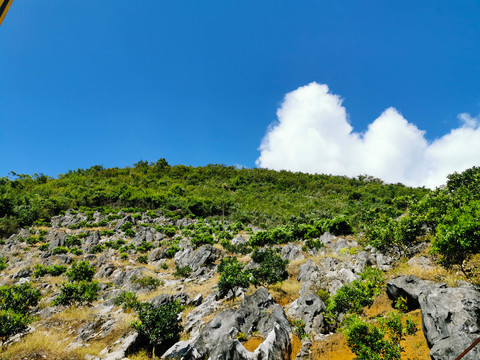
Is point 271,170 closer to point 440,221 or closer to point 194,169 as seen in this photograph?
point 194,169

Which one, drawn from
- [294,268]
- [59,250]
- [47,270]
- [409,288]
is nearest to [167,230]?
[59,250]

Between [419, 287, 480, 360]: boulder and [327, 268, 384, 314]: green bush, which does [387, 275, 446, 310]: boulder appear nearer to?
[327, 268, 384, 314]: green bush

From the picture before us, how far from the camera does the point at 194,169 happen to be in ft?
233

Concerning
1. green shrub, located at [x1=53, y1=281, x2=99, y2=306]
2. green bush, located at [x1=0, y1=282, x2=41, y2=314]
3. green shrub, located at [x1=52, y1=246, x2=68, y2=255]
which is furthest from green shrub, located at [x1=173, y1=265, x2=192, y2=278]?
green shrub, located at [x1=52, y1=246, x2=68, y2=255]

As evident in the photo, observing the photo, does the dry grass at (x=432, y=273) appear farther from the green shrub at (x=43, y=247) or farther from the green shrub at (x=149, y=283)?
the green shrub at (x=43, y=247)

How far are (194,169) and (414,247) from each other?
63.9 meters

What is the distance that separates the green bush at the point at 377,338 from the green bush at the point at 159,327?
23.8ft

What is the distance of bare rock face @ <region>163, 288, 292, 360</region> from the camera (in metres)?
7.08

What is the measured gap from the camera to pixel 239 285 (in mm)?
14289

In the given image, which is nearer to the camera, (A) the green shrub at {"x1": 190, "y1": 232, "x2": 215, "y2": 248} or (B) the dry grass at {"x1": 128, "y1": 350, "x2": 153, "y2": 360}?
(B) the dry grass at {"x1": 128, "y1": 350, "x2": 153, "y2": 360}

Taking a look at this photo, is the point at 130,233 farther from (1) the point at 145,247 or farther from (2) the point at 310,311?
(2) the point at 310,311

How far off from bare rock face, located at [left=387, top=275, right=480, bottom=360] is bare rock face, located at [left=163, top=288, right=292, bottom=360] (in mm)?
4538

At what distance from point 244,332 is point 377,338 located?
536 cm

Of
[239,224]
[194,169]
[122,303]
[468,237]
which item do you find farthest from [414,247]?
[194,169]
